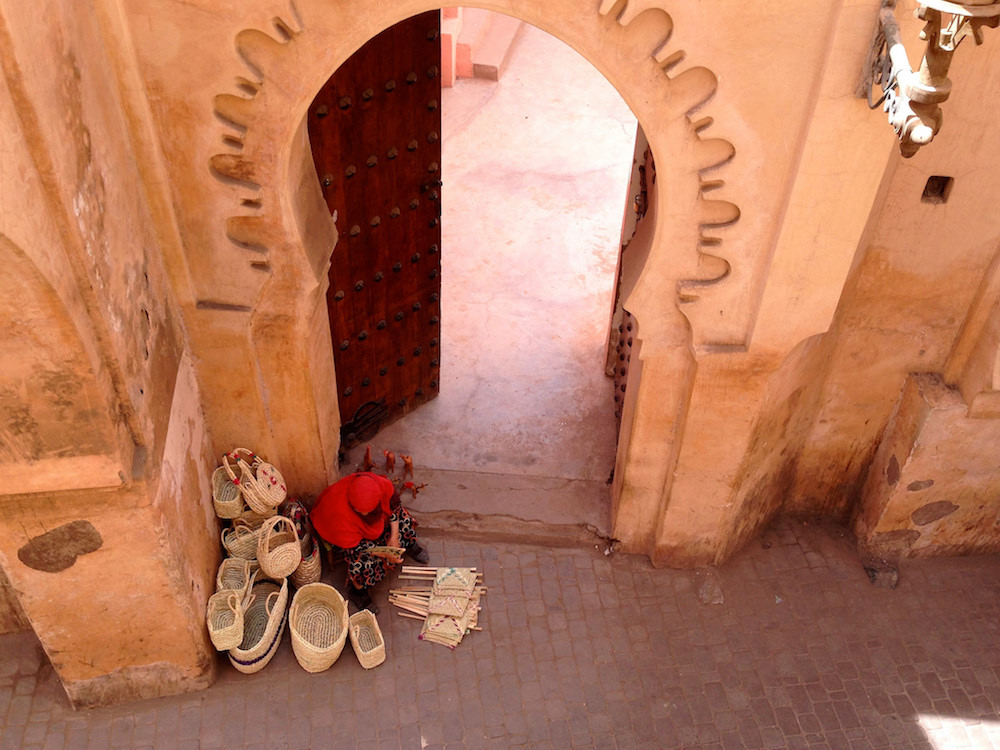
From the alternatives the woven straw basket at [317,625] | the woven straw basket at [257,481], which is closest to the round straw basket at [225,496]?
the woven straw basket at [257,481]

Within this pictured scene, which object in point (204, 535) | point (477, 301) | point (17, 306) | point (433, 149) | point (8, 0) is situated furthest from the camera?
point (477, 301)

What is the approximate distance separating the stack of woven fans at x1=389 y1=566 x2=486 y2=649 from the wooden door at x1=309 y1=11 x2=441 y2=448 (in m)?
1.31

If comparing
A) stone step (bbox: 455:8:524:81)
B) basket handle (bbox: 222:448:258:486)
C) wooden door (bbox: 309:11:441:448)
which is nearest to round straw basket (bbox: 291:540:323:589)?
basket handle (bbox: 222:448:258:486)

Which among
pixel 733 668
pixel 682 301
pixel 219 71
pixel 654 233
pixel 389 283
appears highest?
pixel 219 71

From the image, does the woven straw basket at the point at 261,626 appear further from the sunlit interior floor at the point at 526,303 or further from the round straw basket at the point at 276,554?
the sunlit interior floor at the point at 526,303

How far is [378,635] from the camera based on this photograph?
19.4ft

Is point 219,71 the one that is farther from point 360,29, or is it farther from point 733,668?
point 733,668

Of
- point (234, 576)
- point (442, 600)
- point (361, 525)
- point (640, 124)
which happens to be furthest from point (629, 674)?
point (640, 124)

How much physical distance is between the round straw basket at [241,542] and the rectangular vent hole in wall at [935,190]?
14.6 feet

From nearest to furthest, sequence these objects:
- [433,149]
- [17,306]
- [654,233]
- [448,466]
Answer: [17,306] → [654,233] → [433,149] → [448,466]

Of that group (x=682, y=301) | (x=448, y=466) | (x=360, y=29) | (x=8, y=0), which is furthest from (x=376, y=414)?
(x=8, y=0)

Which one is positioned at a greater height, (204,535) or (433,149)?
(433,149)

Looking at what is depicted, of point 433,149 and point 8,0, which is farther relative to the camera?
point 433,149

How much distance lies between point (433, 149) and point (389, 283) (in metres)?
1.00
